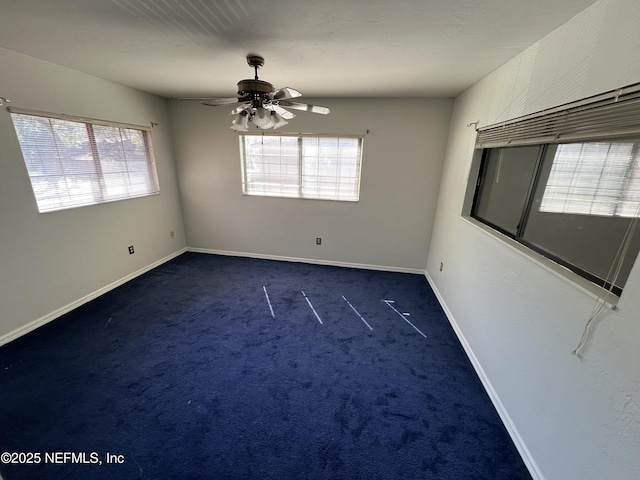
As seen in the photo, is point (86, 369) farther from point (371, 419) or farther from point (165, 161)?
point (165, 161)

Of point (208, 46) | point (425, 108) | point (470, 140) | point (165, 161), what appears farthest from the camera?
point (165, 161)

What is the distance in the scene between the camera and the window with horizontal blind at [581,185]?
1124mm

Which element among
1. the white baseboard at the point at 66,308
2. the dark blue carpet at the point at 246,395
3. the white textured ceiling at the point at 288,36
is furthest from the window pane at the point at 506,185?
the white baseboard at the point at 66,308

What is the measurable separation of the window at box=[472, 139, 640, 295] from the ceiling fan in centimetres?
153

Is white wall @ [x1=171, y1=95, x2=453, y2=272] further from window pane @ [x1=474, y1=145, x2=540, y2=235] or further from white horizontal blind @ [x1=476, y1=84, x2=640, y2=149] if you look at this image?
white horizontal blind @ [x1=476, y1=84, x2=640, y2=149]

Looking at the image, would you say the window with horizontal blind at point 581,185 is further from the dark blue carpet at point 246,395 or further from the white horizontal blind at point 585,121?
the dark blue carpet at point 246,395

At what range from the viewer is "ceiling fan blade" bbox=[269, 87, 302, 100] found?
1.69 meters

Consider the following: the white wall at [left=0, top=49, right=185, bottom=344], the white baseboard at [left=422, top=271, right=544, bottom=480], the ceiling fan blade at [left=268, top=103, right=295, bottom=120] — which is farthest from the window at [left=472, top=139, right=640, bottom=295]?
the white wall at [left=0, top=49, right=185, bottom=344]

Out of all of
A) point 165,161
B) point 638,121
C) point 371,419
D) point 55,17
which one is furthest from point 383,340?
point 165,161

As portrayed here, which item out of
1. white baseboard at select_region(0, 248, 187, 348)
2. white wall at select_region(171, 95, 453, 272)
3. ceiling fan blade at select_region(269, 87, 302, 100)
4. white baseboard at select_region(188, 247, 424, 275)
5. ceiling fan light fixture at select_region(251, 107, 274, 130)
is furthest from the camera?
white baseboard at select_region(188, 247, 424, 275)

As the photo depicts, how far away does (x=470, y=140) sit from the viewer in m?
2.61

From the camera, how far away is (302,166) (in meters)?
3.80

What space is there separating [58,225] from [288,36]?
2.75 metres

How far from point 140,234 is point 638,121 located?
14.5 ft
